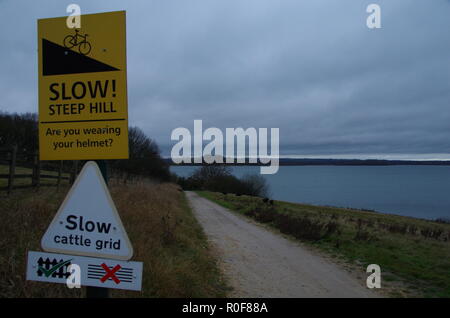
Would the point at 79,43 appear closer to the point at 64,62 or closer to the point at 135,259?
the point at 64,62

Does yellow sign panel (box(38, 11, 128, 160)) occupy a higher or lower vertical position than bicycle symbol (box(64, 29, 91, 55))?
lower

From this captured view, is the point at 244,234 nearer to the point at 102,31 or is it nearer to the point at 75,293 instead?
the point at 75,293

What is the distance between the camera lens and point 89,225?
Result: 2205mm

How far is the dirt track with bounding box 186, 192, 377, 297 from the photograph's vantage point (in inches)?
225

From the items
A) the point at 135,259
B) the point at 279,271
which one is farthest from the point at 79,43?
the point at 279,271

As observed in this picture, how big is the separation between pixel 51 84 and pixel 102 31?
22.5 inches

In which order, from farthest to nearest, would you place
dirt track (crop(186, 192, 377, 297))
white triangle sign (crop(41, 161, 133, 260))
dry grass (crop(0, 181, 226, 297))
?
dirt track (crop(186, 192, 377, 297)) < dry grass (crop(0, 181, 226, 297)) < white triangle sign (crop(41, 161, 133, 260))

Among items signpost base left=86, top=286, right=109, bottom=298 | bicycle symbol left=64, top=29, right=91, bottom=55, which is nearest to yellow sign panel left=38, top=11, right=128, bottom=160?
bicycle symbol left=64, top=29, right=91, bottom=55

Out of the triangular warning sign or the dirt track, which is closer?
the triangular warning sign

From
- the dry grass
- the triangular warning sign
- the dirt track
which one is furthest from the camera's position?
the dirt track

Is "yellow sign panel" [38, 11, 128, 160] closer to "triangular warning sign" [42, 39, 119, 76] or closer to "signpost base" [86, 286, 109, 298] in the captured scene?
"triangular warning sign" [42, 39, 119, 76]

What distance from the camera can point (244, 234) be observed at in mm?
12594

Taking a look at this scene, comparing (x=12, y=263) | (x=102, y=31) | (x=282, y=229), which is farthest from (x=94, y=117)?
(x=282, y=229)
